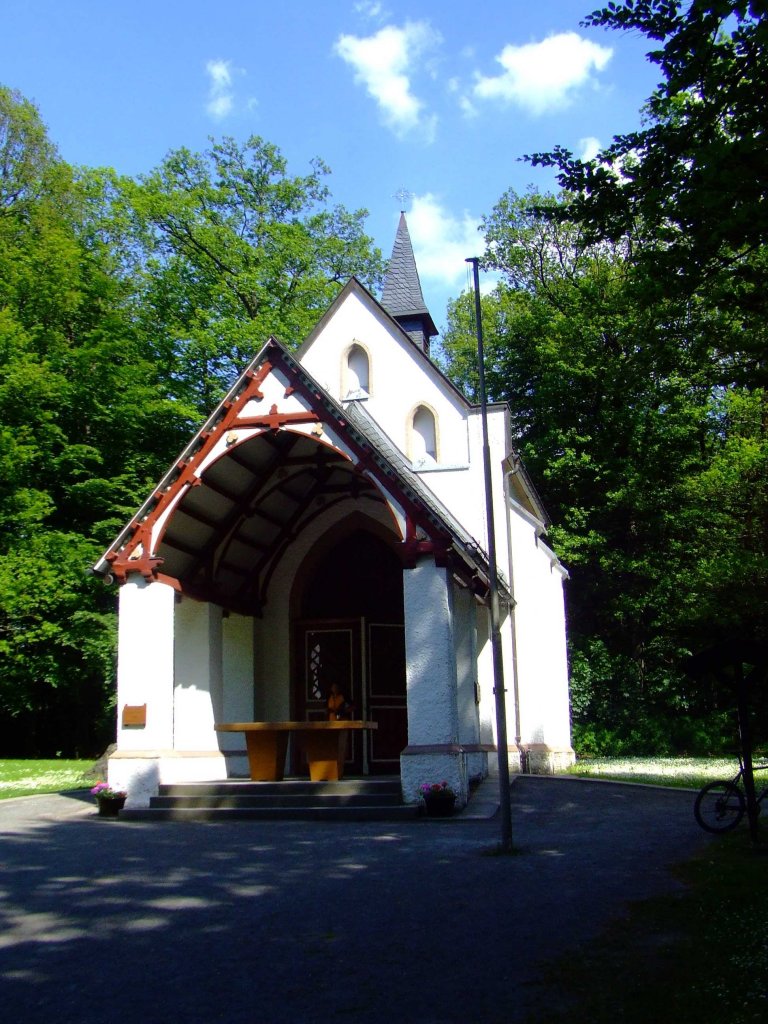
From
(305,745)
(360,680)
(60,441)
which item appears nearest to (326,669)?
(360,680)

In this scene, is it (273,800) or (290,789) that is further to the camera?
(290,789)

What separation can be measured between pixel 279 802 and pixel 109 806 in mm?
2422

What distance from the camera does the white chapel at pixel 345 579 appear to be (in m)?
14.3

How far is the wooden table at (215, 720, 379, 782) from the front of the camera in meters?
14.5

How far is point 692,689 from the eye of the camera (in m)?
29.5

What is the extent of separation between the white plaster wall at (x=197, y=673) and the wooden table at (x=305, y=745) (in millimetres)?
1491

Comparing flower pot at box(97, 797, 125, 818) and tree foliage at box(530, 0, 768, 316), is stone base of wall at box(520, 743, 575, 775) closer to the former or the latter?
flower pot at box(97, 797, 125, 818)

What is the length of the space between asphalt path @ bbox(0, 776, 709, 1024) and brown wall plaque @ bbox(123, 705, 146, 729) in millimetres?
2498

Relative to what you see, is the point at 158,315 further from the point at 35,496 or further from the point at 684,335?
the point at 684,335

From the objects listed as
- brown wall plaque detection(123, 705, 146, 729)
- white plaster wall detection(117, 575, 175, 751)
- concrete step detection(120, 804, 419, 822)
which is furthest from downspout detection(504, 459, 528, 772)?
brown wall plaque detection(123, 705, 146, 729)

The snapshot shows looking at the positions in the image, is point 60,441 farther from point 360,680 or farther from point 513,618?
point 513,618

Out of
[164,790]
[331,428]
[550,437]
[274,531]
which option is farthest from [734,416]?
[164,790]

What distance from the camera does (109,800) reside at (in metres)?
14.0

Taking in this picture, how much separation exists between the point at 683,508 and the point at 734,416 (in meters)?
3.29
